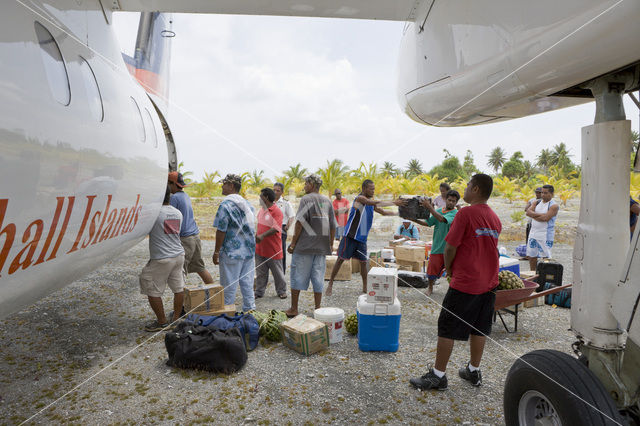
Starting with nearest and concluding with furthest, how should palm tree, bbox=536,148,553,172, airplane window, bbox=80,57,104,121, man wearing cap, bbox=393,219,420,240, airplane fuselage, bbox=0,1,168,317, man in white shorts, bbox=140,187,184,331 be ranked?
airplane fuselage, bbox=0,1,168,317 < airplane window, bbox=80,57,104,121 < man in white shorts, bbox=140,187,184,331 < man wearing cap, bbox=393,219,420,240 < palm tree, bbox=536,148,553,172

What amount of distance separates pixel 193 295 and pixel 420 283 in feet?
13.4

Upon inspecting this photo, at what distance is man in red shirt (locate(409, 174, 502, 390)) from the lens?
317 centimetres

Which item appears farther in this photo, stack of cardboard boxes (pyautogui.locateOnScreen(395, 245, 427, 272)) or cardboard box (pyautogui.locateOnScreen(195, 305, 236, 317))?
stack of cardboard boxes (pyautogui.locateOnScreen(395, 245, 427, 272))

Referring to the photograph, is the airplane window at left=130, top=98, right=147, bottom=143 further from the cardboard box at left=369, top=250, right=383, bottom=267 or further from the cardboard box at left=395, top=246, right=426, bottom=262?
the cardboard box at left=395, top=246, right=426, bottom=262

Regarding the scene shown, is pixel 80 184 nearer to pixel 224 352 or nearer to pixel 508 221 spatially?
pixel 224 352

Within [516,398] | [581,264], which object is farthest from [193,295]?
[581,264]

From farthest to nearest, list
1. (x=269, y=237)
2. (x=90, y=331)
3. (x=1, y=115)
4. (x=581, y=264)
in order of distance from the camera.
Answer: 1. (x=269, y=237)
2. (x=90, y=331)
3. (x=581, y=264)
4. (x=1, y=115)

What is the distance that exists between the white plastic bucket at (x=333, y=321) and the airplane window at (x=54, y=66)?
3.24 m

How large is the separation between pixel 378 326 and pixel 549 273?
12.9 feet

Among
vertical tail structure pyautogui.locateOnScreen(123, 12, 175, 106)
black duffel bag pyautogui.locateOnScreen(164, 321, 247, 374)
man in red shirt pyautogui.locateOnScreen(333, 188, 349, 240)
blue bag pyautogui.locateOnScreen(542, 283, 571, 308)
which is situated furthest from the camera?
man in red shirt pyautogui.locateOnScreen(333, 188, 349, 240)

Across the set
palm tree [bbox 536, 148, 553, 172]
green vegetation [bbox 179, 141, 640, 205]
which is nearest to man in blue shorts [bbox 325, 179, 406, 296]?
green vegetation [bbox 179, 141, 640, 205]

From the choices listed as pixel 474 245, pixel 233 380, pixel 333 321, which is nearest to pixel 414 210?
pixel 333 321

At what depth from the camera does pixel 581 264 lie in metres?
2.26

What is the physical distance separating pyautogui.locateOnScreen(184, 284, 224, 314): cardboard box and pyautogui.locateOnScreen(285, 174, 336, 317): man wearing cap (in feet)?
3.19
